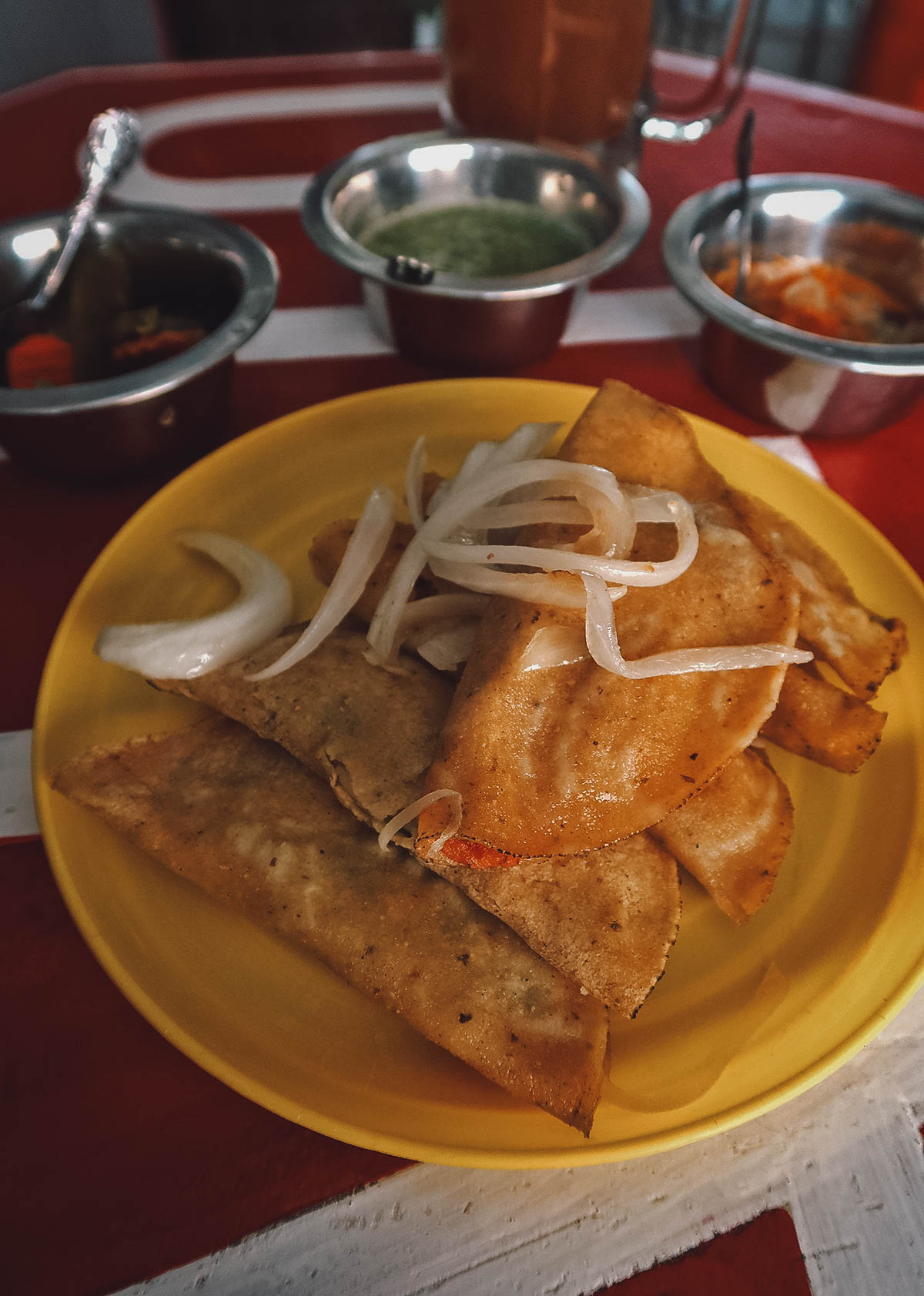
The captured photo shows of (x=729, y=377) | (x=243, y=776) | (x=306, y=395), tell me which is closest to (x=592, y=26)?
(x=729, y=377)

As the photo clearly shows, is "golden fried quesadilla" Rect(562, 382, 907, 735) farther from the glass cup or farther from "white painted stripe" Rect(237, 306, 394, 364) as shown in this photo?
the glass cup

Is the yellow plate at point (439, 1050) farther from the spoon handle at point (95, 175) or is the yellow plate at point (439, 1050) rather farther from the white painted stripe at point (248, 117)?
the white painted stripe at point (248, 117)

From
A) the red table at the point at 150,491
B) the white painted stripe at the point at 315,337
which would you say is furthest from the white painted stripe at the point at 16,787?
the white painted stripe at the point at 315,337

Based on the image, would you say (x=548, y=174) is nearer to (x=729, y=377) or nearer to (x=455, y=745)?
(x=729, y=377)

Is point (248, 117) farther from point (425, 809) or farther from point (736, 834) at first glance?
point (736, 834)

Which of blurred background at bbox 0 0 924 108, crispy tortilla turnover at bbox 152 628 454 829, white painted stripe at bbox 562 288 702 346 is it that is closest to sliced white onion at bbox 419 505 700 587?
crispy tortilla turnover at bbox 152 628 454 829

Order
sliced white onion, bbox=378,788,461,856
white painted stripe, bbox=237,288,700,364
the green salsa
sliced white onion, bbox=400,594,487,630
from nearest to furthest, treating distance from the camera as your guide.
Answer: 1. sliced white onion, bbox=378,788,461,856
2. sliced white onion, bbox=400,594,487,630
3. the green salsa
4. white painted stripe, bbox=237,288,700,364
